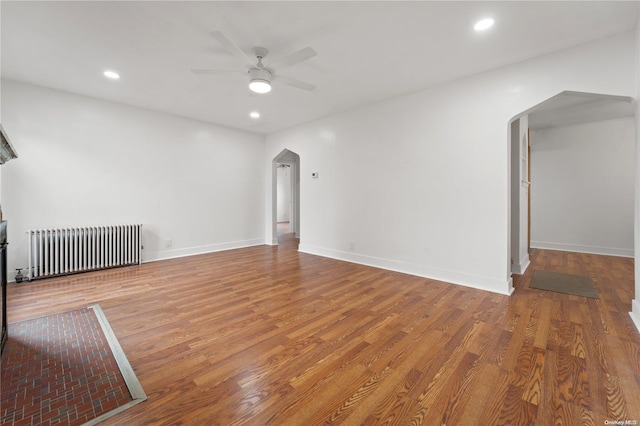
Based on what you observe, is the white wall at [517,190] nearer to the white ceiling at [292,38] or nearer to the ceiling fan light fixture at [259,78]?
the white ceiling at [292,38]

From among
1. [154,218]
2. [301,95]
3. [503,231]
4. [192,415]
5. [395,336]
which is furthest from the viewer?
[154,218]

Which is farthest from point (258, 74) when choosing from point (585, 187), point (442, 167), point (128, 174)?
point (585, 187)

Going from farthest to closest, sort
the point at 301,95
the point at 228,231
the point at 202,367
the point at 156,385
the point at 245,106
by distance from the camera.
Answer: the point at 228,231 → the point at 245,106 → the point at 301,95 → the point at 202,367 → the point at 156,385

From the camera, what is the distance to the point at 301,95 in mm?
4125

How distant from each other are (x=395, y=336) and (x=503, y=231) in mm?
2130

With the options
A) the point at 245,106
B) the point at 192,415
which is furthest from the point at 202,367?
the point at 245,106

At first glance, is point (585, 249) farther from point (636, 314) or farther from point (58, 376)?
point (58, 376)

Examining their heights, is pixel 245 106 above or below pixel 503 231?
above

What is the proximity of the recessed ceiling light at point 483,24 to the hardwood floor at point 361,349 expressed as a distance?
9.19 feet

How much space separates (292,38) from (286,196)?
1049 cm

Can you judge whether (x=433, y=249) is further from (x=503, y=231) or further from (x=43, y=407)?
(x=43, y=407)

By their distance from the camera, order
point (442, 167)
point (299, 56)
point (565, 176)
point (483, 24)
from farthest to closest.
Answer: point (565, 176), point (442, 167), point (299, 56), point (483, 24)

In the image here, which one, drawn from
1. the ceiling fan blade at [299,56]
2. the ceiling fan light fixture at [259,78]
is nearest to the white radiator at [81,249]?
the ceiling fan light fixture at [259,78]

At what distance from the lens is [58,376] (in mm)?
1648
